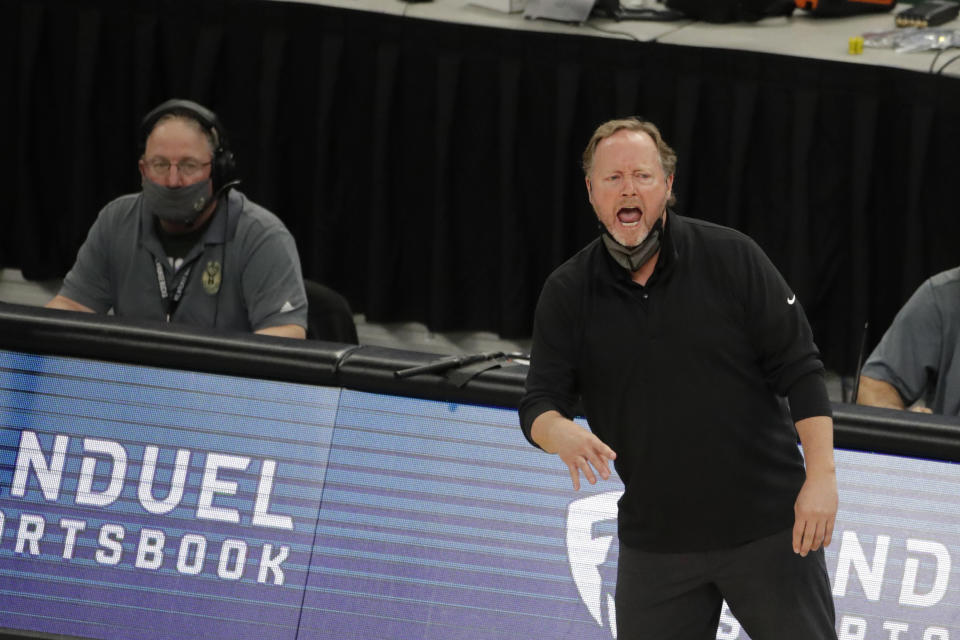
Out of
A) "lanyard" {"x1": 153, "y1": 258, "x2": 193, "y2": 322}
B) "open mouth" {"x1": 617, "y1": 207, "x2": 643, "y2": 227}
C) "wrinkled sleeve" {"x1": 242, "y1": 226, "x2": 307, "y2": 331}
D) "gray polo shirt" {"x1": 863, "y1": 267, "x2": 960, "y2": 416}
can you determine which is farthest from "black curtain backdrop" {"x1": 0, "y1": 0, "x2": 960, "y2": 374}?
"open mouth" {"x1": 617, "y1": 207, "x2": 643, "y2": 227}

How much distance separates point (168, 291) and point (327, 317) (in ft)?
1.51

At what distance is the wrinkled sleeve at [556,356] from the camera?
295cm

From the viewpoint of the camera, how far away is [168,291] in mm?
4305

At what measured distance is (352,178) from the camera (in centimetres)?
585

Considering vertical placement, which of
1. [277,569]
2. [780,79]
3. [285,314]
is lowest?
[277,569]

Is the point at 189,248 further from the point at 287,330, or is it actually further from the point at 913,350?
the point at 913,350

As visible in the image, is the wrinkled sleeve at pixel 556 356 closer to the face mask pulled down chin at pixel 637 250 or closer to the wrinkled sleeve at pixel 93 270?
the face mask pulled down chin at pixel 637 250

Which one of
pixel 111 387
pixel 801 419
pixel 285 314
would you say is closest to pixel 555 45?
pixel 285 314

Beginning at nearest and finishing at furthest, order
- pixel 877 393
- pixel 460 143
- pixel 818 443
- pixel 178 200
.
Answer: pixel 818 443 < pixel 877 393 < pixel 178 200 < pixel 460 143

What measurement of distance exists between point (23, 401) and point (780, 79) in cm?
297

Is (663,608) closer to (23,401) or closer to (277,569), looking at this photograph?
(277,569)

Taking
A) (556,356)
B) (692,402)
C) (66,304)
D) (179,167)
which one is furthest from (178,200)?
(692,402)

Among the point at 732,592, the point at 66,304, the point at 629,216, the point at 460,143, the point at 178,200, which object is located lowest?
the point at 732,592

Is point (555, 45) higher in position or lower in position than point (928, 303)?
higher
